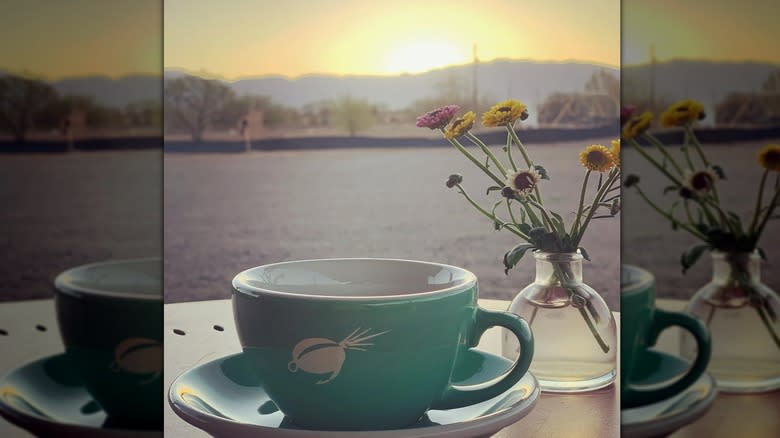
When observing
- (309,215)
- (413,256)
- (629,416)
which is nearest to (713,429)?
(629,416)

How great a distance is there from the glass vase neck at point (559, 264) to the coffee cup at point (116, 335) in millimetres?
220

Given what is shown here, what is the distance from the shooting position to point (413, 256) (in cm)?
356

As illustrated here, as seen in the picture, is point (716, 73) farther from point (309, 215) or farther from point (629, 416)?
point (309, 215)

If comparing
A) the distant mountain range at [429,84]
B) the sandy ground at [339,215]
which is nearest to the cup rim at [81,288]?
the sandy ground at [339,215]

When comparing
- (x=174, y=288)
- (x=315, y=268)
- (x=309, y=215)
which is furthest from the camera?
(x=309, y=215)

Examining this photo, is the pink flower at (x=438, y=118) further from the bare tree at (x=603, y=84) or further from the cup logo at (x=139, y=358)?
the bare tree at (x=603, y=84)

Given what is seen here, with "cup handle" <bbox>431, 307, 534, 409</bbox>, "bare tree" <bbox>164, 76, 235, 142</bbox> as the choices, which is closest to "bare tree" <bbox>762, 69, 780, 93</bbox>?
"cup handle" <bbox>431, 307, 534, 409</bbox>

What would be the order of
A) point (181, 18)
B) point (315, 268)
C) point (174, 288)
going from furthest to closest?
point (181, 18), point (174, 288), point (315, 268)

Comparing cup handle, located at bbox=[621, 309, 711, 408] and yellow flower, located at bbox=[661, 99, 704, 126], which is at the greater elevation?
yellow flower, located at bbox=[661, 99, 704, 126]

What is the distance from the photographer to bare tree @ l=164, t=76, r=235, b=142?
13.2ft

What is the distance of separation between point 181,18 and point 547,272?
406cm

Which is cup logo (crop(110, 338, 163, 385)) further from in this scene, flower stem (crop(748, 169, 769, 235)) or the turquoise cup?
flower stem (crop(748, 169, 769, 235))

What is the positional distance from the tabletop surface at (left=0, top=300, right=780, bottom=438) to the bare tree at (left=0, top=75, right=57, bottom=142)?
54 millimetres

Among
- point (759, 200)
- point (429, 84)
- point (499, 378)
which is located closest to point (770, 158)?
point (759, 200)
